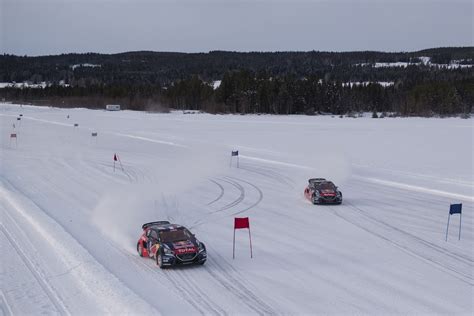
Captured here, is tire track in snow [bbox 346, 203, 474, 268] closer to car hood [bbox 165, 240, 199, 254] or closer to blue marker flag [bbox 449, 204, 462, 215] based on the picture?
blue marker flag [bbox 449, 204, 462, 215]

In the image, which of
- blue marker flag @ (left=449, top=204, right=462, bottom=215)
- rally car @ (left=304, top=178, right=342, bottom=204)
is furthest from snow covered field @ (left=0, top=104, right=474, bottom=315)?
blue marker flag @ (left=449, top=204, right=462, bottom=215)

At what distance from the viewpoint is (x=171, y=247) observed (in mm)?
18234

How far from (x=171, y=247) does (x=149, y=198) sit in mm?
13178

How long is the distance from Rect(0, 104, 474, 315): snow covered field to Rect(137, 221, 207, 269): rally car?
35 centimetres

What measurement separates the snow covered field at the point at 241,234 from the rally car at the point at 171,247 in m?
0.35

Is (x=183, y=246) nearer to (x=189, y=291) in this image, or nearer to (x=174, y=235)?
(x=174, y=235)

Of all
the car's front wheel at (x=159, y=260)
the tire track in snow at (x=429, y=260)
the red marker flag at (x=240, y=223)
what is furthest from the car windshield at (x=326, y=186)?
the car's front wheel at (x=159, y=260)

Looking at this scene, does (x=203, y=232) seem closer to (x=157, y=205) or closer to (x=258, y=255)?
(x=258, y=255)

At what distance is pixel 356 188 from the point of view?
3562 cm

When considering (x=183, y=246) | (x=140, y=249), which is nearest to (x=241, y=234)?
(x=140, y=249)

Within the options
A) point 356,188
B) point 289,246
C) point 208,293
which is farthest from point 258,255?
point 356,188

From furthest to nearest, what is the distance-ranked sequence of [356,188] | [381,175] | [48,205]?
1. [381,175]
2. [356,188]
3. [48,205]

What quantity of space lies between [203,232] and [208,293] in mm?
7780

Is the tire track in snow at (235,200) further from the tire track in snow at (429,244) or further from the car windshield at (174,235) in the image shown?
the car windshield at (174,235)
